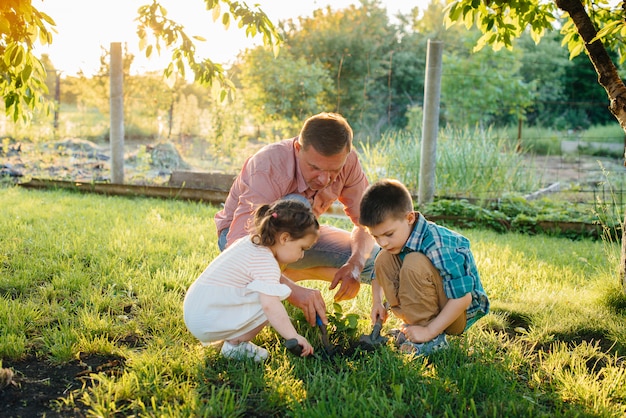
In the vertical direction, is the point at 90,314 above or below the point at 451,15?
below

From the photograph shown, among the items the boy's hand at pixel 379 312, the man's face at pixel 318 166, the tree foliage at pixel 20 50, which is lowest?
the boy's hand at pixel 379 312

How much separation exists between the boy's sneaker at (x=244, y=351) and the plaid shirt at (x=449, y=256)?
84 cm

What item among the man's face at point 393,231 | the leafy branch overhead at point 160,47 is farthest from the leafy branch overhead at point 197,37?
the man's face at point 393,231

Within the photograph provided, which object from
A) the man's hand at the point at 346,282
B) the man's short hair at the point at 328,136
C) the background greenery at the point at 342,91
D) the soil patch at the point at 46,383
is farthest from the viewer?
the background greenery at the point at 342,91

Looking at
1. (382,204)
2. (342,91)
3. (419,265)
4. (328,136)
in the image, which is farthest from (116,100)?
(342,91)

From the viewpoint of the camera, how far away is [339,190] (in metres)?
3.60

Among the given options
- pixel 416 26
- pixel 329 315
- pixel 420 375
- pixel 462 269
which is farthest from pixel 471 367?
pixel 416 26

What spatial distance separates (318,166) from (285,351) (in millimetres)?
945

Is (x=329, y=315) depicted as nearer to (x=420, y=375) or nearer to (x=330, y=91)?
(x=420, y=375)

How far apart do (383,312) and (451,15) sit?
5.94ft

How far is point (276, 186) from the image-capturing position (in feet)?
10.6

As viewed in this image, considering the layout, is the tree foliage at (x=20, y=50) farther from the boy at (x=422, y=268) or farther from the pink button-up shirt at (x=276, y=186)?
the boy at (x=422, y=268)

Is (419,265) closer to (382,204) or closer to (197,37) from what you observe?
(382,204)

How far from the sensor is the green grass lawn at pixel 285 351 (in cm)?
236
